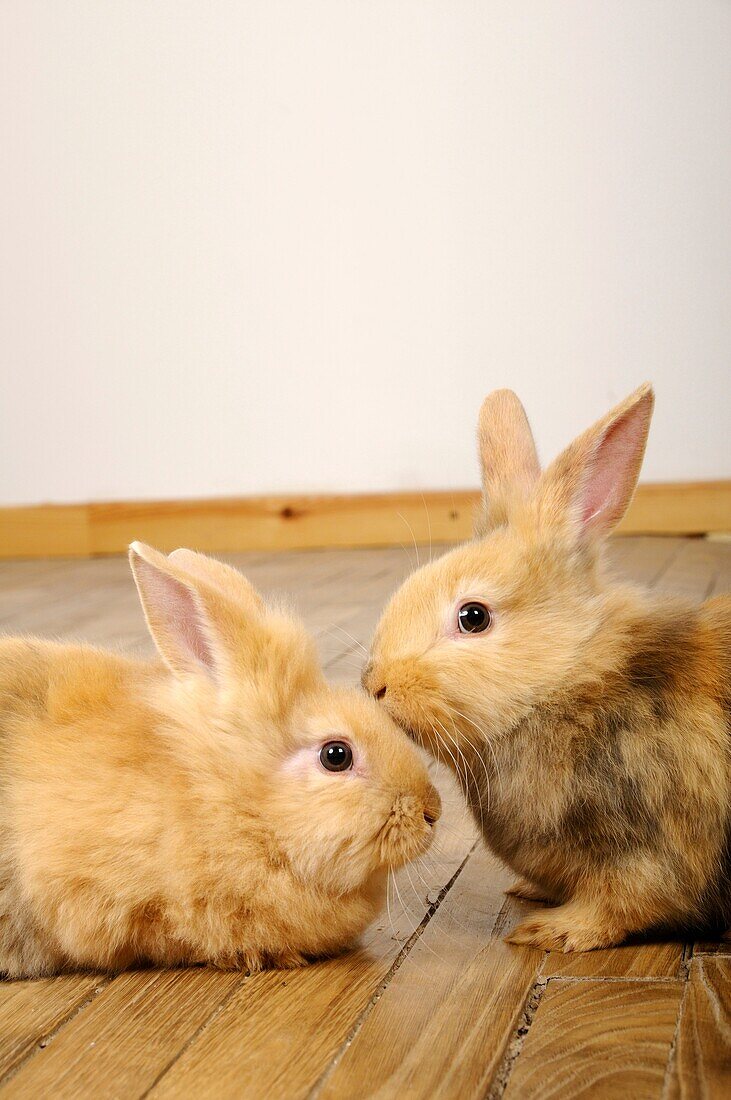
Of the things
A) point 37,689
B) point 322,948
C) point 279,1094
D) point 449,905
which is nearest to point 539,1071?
point 279,1094

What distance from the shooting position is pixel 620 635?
4.87ft

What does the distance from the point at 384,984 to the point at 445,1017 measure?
112 millimetres

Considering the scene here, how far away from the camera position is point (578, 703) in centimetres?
145

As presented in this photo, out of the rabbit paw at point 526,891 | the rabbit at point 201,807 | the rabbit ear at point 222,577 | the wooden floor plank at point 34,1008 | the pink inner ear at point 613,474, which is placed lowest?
the rabbit paw at point 526,891

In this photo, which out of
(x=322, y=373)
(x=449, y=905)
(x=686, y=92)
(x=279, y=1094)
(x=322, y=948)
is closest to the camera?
(x=279, y=1094)

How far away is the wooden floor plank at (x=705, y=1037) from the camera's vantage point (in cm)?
106

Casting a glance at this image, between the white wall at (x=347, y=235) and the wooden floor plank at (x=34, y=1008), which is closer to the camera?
the wooden floor plank at (x=34, y=1008)

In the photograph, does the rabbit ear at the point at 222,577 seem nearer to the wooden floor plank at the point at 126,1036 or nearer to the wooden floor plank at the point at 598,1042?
the wooden floor plank at the point at 126,1036

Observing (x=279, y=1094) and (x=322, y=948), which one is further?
(x=322, y=948)

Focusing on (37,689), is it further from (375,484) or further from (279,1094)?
(375,484)

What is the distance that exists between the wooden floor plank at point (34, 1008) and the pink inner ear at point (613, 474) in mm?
835

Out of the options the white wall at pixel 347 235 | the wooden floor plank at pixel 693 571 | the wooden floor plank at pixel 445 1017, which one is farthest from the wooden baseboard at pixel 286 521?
the wooden floor plank at pixel 445 1017

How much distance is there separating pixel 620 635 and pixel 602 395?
129 inches

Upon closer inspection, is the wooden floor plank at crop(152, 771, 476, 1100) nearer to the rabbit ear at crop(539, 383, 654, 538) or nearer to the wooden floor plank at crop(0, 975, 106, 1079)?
the wooden floor plank at crop(0, 975, 106, 1079)
